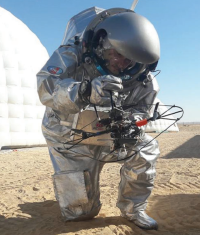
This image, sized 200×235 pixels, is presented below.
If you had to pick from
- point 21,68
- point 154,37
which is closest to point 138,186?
point 154,37

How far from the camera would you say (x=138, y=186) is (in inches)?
124

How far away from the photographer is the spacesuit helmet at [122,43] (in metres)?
2.56

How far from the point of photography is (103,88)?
2.32m

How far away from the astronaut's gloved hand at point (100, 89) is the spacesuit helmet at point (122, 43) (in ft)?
1.25

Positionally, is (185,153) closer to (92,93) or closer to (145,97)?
(145,97)

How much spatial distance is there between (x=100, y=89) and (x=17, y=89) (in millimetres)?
10197

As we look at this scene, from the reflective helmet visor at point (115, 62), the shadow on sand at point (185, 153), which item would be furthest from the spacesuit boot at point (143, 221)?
the shadow on sand at point (185, 153)

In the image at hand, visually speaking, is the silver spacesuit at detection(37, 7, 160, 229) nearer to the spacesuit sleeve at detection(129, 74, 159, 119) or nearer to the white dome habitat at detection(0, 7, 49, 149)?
the spacesuit sleeve at detection(129, 74, 159, 119)

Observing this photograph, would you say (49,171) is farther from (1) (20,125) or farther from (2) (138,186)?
(1) (20,125)

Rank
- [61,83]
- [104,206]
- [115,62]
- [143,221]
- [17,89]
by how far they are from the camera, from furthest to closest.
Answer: [17,89], [104,206], [143,221], [115,62], [61,83]

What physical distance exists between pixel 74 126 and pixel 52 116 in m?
0.39

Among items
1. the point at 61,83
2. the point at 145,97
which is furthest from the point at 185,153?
the point at 61,83

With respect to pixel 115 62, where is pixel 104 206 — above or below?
below

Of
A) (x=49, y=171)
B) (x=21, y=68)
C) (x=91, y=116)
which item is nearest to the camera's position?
(x=91, y=116)
